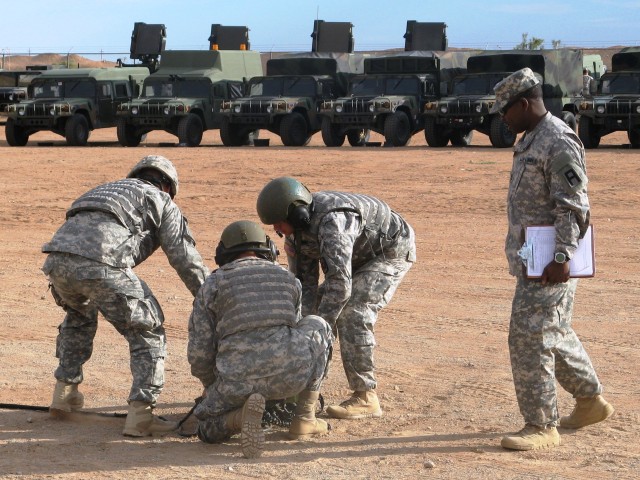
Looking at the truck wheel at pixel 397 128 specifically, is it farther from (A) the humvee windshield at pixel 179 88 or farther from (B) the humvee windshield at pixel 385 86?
(A) the humvee windshield at pixel 179 88

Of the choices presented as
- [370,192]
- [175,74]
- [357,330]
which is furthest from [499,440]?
[175,74]

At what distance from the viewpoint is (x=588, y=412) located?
6.02 metres

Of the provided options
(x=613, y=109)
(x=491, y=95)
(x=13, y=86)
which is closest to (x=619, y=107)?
(x=613, y=109)

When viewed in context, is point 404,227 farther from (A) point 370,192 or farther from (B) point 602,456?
(A) point 370,192

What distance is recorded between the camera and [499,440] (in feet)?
19.4

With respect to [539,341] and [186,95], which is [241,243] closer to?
[539,341]

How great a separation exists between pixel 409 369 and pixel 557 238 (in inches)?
84.9

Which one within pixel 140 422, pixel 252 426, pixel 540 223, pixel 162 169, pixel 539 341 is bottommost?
pixel 140 422

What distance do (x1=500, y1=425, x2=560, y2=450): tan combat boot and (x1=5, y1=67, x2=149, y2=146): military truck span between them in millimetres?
21059

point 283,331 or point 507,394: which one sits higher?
point 283,331

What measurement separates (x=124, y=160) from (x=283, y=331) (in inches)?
649

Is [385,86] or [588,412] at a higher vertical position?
[385,86]

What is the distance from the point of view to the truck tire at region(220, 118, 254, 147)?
25.4 meters

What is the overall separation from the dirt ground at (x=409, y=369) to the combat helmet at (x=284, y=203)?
1.05m
